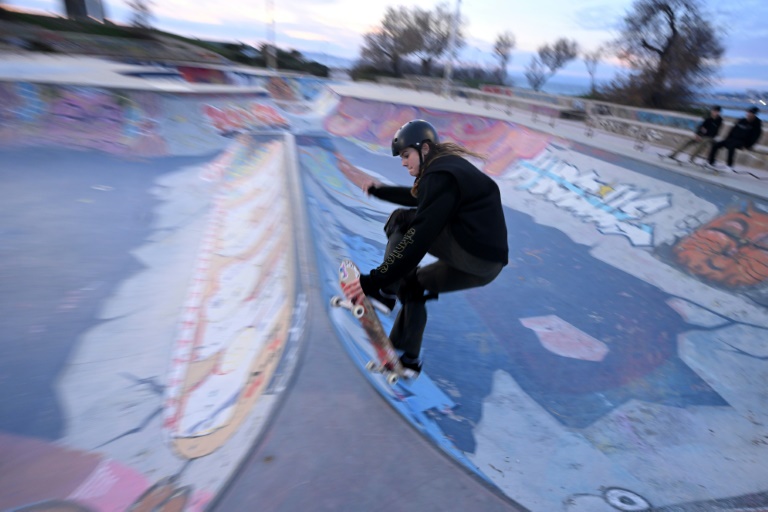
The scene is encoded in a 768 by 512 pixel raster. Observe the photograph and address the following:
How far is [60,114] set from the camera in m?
9.58

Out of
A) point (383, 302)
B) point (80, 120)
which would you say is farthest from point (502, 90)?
point (383, 302)

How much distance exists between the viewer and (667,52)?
2580 centimetres

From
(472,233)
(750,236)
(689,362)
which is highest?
(472,233)

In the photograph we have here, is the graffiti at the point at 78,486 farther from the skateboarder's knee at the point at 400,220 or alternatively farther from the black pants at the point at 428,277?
the skateboarder's knee at the point at 400,220

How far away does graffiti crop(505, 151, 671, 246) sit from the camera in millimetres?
7797

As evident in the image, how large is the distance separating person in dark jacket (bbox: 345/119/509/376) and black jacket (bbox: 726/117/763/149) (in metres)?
11.2

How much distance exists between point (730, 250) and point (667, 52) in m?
25.7

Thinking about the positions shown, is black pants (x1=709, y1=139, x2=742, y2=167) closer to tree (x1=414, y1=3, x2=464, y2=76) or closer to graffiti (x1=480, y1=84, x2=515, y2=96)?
graffiti (x1=480, y1=84, x2=515, y2=96)

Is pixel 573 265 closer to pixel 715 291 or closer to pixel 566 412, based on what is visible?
pixel 715 291

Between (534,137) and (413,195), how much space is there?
35.5 ft

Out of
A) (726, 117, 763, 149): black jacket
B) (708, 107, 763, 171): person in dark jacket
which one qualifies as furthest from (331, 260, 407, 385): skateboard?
(726, 117, 763, 149): black jacket

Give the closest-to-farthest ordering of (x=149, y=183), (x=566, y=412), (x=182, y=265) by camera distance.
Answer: (x=566, y=412), (x=182, y=265), (x=149, y=183)

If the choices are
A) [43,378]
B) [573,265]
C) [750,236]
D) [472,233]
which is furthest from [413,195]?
[750,236]

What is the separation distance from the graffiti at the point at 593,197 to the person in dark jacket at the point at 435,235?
19.3 ft
